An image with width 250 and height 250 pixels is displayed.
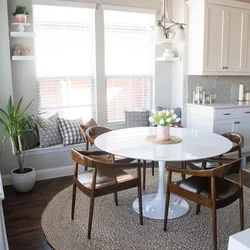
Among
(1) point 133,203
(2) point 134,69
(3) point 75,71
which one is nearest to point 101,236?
(1) point 133,203

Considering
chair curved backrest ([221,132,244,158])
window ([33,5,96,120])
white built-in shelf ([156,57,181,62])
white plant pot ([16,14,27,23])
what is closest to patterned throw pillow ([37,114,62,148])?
window ([33,5,96,120])

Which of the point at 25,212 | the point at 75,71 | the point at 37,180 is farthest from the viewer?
the point at 75,71

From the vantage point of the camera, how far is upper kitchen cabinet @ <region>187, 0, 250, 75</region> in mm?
4547

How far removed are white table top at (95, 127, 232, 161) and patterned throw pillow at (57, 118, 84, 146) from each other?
36.3 inches

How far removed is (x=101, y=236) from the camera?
2623 millimetres

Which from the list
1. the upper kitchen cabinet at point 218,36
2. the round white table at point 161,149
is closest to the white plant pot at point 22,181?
the round white table at point 161,149

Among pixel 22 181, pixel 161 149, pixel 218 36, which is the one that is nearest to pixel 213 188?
pixel 161 149

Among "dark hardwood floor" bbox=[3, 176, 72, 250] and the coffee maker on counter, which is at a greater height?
the coffee maker on counter

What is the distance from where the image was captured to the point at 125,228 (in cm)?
276

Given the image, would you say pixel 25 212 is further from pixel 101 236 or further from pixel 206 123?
pixel 206 123

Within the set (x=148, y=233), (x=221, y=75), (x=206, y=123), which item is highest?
(x=221, y=75)

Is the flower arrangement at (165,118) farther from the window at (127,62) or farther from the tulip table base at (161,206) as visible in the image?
the window at (127,62)

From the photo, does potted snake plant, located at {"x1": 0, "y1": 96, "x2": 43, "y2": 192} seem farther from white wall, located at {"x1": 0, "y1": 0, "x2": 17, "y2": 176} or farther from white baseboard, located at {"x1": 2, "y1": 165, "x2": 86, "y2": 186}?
white baseboard, located at {"x1": 2, "y1": 165, "x2": 86, "y2": 186}

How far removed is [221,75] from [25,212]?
3.71 metres
